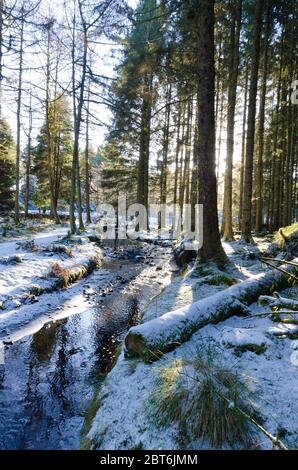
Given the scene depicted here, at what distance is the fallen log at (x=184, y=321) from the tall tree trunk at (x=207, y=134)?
9.78ft

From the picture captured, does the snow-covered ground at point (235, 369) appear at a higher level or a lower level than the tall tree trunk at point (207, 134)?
lower

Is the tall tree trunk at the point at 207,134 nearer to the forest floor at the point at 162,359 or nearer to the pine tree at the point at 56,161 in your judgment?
the forest floor at the point at 162,359

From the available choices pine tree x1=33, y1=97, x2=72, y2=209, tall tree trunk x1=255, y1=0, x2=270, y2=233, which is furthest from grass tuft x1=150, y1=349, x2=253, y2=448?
pine tree x1=33, y1=97, x2=72, y2=209

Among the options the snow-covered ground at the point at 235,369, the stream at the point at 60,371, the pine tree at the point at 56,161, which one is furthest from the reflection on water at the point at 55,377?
the pine tree at the point at 56,161

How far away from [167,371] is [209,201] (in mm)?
5515

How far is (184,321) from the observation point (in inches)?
171

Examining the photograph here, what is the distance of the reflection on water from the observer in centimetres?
349

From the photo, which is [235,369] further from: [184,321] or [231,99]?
[231,99]

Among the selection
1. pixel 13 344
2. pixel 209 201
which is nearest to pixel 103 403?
pixel 13 344

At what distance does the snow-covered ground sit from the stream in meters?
0.51

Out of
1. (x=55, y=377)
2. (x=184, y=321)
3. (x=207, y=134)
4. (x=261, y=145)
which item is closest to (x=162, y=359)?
(x=184, y=321)

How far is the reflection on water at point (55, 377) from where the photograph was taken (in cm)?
349

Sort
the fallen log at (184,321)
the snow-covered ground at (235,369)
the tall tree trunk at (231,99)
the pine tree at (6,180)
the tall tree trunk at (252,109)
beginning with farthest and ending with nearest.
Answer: the pine tree at (6,180)
the tall tree trunk at (231,99)
the tall tree trunk at (252,109)
the fallen log at (184,321)
the snow-covered ground at (235,369)

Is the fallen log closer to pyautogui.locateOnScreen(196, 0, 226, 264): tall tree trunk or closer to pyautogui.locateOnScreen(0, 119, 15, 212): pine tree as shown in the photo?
pyautogui.locateOnScreen(196, 0, 226, 264): tall tree trunk
